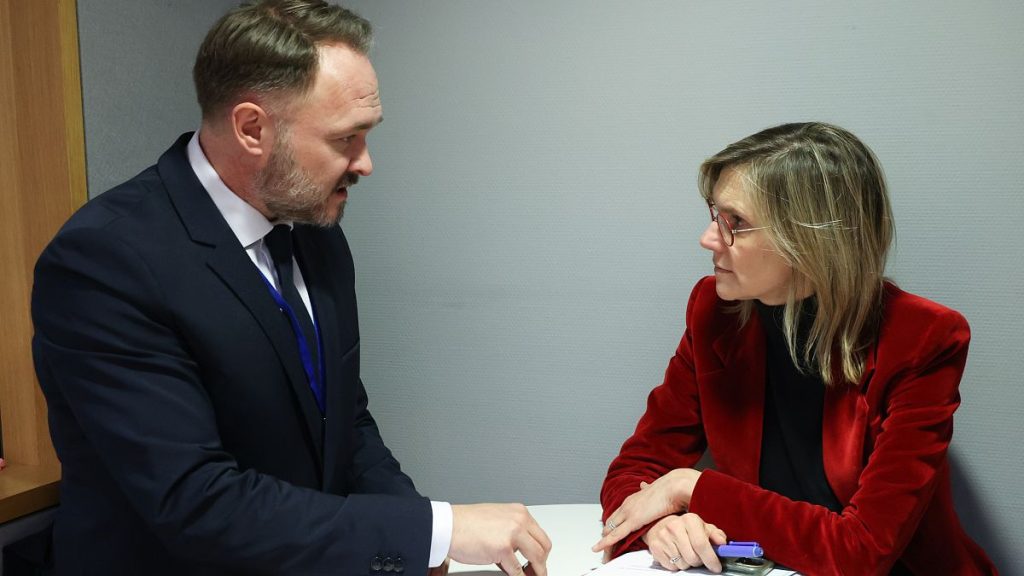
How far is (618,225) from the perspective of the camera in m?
2.04

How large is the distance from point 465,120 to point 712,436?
945mm

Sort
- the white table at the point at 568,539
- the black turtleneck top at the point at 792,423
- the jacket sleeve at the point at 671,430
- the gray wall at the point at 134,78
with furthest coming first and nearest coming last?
1. the gray wall at the point at 134,78
2. the jacket sleeve at the point at 671,430
3. the black turtleneck top at the point at 792,423
4. the white table at the point at 568,539

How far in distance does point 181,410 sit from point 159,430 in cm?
4

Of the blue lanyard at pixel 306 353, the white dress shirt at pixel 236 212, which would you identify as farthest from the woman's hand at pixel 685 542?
the white dress shirt at pixel 236 212

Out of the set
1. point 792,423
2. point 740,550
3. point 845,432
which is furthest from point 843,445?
point 740,550

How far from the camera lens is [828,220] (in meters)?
1.51

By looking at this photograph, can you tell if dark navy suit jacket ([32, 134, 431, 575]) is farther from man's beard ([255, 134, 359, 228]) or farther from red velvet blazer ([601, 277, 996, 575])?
red velvet blazer ([601, 277, 996, 575])

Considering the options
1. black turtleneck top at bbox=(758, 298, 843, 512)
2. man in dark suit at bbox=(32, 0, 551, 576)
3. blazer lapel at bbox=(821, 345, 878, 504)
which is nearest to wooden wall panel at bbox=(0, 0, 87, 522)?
man in dark suit at bbox=(32, 0, 551, 576)

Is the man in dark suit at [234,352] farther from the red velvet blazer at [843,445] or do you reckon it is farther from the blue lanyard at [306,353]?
the red velvet blazer at [843,445]

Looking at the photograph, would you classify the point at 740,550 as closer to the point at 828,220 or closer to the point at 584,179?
the point at 828,220

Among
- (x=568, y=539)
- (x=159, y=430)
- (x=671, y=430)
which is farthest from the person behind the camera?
(x=671, y=430)

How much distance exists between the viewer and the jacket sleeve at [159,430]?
1.23 m

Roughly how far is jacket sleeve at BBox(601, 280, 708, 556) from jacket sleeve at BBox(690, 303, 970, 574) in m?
0.25

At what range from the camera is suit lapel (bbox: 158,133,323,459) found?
1360 mm
